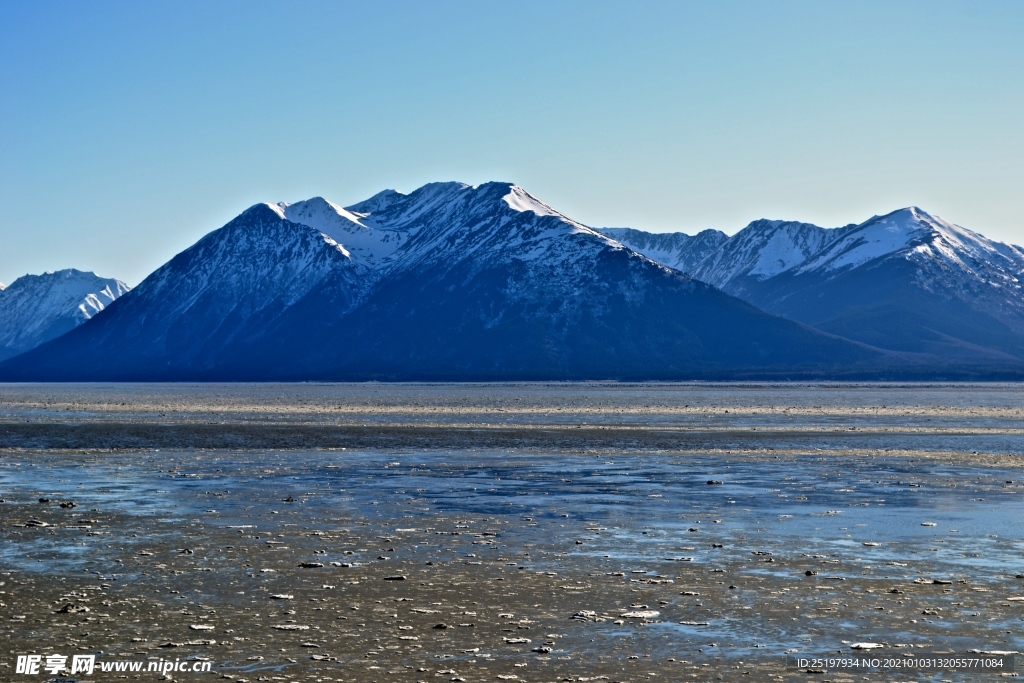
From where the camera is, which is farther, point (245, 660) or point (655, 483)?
point (655, 483)

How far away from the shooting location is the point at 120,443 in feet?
211

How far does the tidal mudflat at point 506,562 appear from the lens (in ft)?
62.5

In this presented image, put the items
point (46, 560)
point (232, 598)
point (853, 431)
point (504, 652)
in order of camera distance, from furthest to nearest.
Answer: point (853, 431)
point (46, 560)
point (232, 598)
point (504, 652)

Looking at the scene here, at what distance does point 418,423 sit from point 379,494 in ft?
155

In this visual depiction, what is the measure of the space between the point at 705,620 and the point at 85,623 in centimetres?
1062

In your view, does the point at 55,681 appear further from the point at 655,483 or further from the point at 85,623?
the point at 655,483

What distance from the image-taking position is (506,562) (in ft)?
87.0

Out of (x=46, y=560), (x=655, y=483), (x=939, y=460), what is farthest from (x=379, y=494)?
(x=939, y=460)

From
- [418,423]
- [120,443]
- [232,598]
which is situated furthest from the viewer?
[418,423]

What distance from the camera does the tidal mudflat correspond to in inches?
750

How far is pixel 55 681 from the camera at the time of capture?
17.3 metres

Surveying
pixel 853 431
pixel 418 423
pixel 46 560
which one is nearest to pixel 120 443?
pixel 418 423

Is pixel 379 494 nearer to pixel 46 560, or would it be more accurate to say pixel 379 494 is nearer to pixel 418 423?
pixel 46 560

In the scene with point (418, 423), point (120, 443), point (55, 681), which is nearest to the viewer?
point (55, 681)
